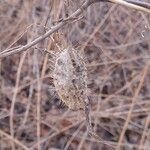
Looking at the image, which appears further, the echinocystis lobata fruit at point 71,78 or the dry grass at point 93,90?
the dry grass at point 93,90

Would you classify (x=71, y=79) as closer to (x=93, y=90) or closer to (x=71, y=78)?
(x=71, y=78)

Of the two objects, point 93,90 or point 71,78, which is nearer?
point 71,78

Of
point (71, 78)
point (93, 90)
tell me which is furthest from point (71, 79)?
point (93, 90)

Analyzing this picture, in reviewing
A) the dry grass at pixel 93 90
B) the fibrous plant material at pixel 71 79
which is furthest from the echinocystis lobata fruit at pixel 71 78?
the dry grass at pixel 93 90

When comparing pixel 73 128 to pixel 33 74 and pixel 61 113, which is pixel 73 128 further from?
pixel 33 74

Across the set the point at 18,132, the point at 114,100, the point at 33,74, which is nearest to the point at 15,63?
the point at 33,74

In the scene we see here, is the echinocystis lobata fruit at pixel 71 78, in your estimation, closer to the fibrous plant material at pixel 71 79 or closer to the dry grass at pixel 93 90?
the fibrous plant material at pixel 71 79

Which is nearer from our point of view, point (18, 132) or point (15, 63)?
point (18, 132)
